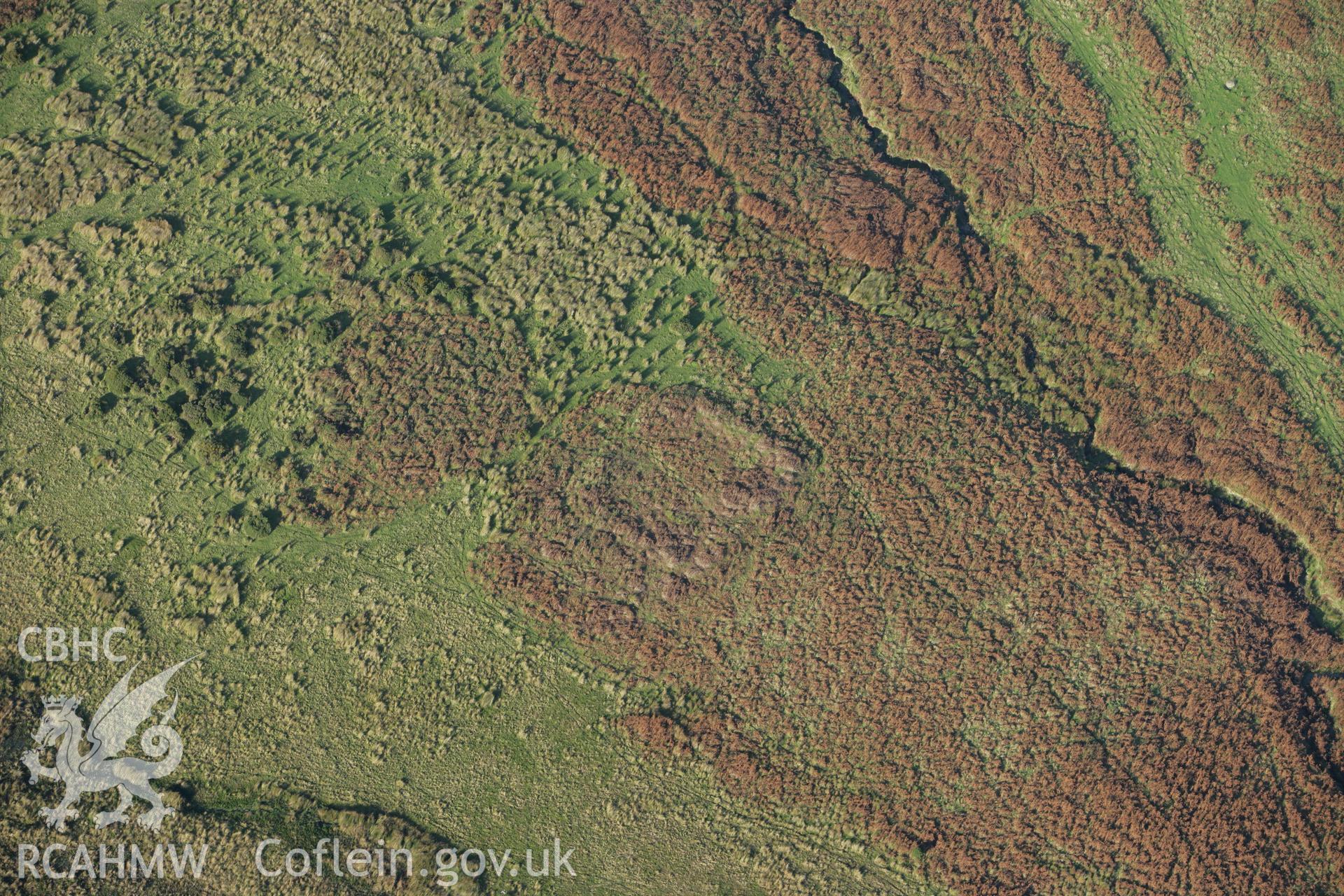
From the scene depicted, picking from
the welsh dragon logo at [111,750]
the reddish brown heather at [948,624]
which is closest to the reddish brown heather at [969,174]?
the reddish brown heather at [948,624]

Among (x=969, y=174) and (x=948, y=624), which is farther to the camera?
(x=969, y=174)

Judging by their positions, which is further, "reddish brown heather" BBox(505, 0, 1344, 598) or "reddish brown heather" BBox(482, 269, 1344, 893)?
"reddish brown heather" BBox(505, 0, 1344, 598)

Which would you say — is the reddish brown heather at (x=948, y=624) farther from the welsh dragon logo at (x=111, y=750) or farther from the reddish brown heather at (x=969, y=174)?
the welsh dragon logo at (x=111, y=750)

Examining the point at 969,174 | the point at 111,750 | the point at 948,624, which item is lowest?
the point at 111,750

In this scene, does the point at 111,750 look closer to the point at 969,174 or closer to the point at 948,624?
the point at 948,624

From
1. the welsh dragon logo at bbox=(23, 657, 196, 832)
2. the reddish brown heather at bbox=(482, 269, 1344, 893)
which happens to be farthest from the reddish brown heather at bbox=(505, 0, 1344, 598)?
the welsh dragon logo at bbox=(23, 657, 196, 832)

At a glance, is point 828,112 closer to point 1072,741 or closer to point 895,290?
point 895,290

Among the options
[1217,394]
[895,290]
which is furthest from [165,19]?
[1217,394]

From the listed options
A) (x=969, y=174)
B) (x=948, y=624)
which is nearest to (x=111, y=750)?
(x=948, y=624)

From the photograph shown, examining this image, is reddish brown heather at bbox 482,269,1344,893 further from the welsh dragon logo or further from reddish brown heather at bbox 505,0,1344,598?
the welsh dragon logo
